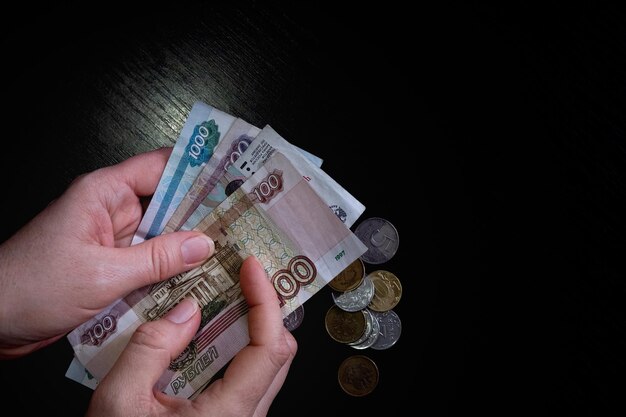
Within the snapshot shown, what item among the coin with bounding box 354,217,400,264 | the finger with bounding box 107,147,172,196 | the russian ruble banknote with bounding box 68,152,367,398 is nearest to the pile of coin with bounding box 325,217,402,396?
the coin with bounding box 354,217,400,264

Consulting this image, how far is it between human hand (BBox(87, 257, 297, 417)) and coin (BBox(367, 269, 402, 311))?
0.82 ft

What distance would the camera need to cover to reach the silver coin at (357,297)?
0.99 metres

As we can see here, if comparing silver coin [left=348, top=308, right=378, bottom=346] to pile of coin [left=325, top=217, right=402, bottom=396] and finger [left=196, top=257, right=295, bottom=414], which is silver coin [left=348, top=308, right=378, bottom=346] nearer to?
pile of coin [left=325, top=217, right=402, bottom=396]

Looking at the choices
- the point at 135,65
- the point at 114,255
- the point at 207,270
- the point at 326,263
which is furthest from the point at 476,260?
the point at 135,65

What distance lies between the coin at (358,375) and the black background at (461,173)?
0.02 metres

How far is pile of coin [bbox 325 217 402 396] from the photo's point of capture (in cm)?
98

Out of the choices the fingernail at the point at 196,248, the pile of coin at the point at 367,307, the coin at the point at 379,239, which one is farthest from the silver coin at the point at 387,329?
the fingernail at the point at 196,248

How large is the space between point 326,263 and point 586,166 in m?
0.59

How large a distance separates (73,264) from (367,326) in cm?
58

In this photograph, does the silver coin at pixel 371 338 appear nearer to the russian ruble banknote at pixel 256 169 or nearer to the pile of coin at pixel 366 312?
the pile of coin at pixel 366 312

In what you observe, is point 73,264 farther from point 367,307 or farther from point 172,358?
point 367,307

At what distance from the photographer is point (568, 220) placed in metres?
0.98

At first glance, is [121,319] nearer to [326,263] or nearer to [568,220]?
[326,263]

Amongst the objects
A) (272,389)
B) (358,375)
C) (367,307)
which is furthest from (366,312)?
(272,389)
